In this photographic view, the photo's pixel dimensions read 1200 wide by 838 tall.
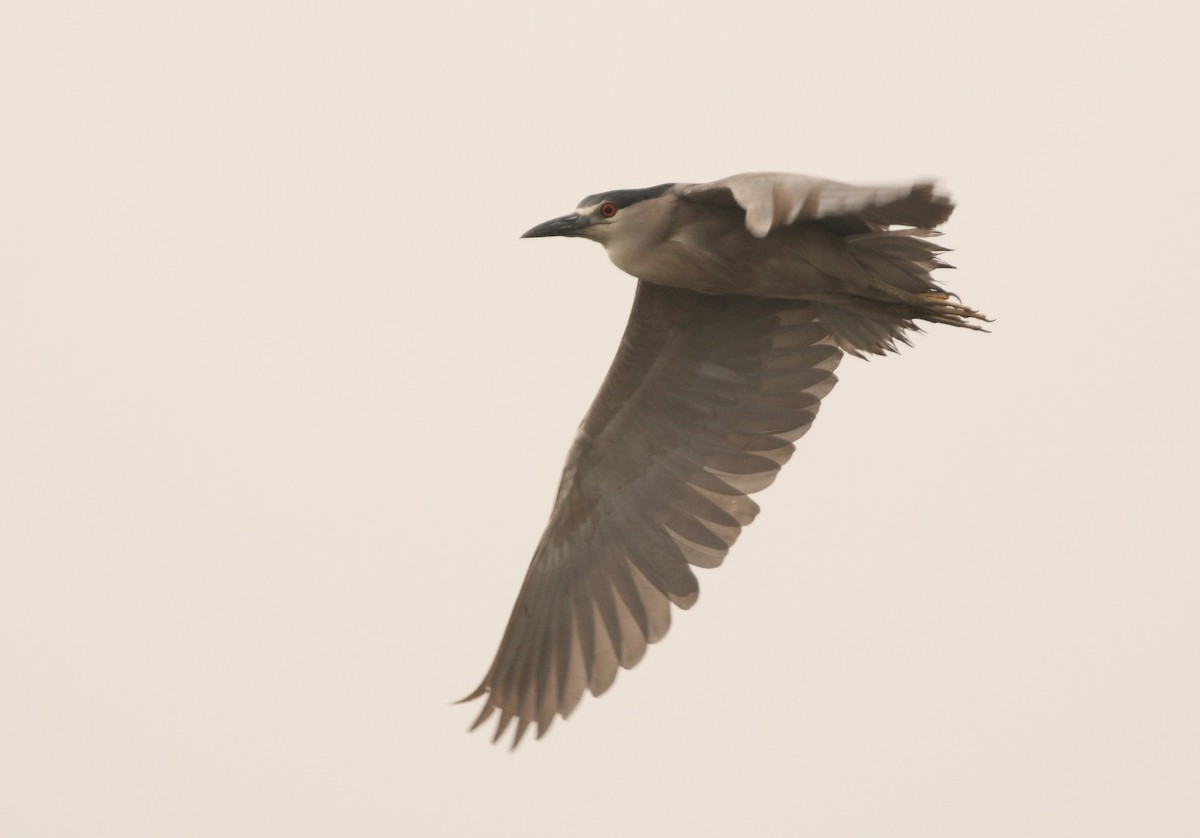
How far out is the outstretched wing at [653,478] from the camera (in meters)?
7.44

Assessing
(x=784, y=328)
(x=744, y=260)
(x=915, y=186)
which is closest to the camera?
(x=915, y=186)

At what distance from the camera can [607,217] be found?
6.91 m

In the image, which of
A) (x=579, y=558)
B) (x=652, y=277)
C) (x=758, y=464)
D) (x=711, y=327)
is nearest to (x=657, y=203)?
(x=652, y=277)

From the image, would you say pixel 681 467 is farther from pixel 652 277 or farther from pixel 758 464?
pixel 652 277

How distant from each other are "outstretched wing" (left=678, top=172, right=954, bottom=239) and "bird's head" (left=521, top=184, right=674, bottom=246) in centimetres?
79

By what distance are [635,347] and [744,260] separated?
1041mm

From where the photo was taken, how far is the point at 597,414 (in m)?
7.76

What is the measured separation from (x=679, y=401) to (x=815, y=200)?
2375mm

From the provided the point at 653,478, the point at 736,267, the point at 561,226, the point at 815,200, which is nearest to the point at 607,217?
the point at 561,226

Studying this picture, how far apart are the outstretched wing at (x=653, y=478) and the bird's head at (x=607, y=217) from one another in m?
0.60

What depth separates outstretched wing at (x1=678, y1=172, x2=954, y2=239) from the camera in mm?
5262

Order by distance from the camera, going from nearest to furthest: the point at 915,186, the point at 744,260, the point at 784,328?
the point at 915,186 < the point at 744,260 < the point at 784,328

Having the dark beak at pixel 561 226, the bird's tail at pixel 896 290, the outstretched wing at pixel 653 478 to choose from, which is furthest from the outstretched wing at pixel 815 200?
the outstretched wing at pixel 653 478

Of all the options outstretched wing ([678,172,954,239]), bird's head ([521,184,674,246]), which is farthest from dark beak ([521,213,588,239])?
outstretched wing ([678,172,954,239])
